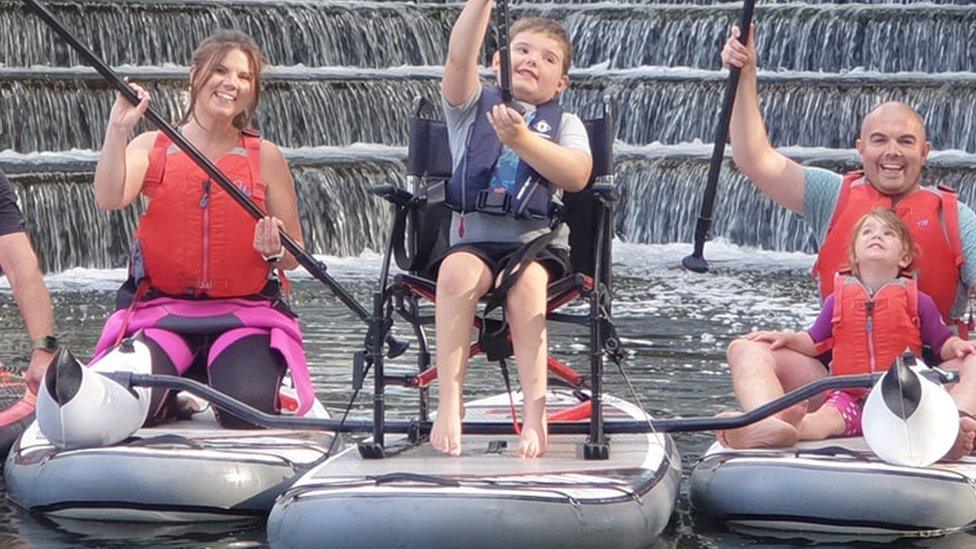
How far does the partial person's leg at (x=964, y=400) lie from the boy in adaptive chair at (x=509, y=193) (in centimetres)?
111

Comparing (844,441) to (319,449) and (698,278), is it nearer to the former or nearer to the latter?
(319,449)

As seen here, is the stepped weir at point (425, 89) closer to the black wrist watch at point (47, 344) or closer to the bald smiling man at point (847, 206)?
the black wrist watch at point (47, 344)

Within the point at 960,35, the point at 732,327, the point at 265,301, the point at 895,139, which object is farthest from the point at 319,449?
the point at 960,35

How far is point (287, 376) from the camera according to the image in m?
7.14

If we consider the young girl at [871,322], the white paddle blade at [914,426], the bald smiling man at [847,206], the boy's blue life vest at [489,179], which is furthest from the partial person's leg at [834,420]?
the boy's blue life vest at [489,179]

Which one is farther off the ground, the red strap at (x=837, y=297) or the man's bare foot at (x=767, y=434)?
the red strap at (x=837, y=297)

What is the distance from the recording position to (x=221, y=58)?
6.45 m

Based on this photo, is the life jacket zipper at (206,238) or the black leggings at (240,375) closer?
the black leggings at (240,375)

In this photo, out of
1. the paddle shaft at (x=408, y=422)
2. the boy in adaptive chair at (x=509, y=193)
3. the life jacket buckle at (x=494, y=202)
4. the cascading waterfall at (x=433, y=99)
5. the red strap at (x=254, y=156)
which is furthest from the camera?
the cascading waterfall at (x=433, y=99)

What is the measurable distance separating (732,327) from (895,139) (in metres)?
3.87

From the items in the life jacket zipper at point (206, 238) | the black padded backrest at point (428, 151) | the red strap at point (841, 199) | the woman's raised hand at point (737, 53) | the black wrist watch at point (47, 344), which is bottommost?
the black wrist watch at point (47, 344)

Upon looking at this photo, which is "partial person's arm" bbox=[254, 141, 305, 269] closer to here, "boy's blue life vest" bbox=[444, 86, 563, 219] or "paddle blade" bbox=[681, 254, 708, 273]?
"boy's blue life vest" bbox=[444, 86, 563, 219]

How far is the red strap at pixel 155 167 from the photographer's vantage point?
21.3ft

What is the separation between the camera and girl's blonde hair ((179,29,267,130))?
6.46m
